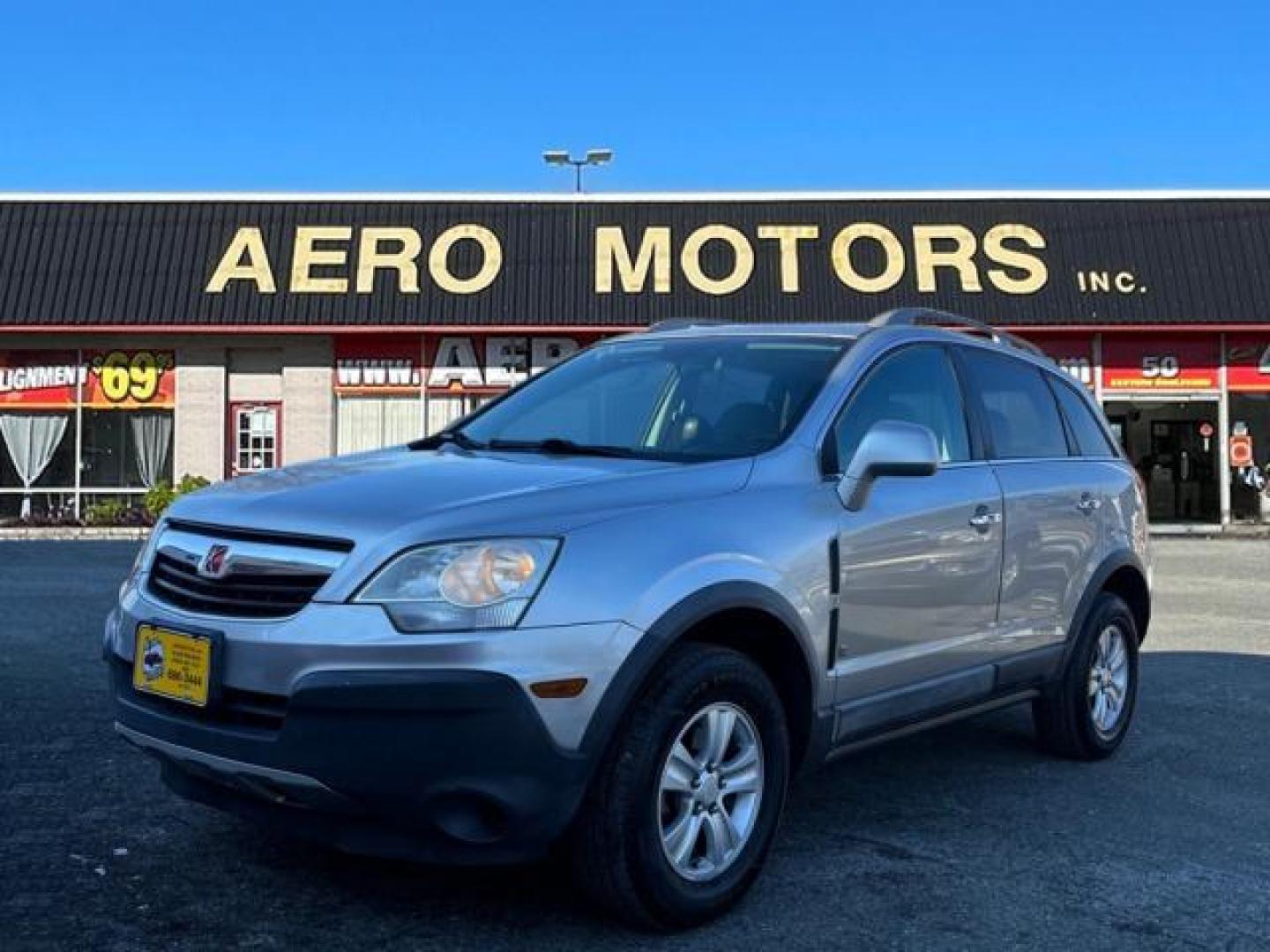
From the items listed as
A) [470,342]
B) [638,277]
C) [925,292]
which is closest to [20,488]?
[470,342]

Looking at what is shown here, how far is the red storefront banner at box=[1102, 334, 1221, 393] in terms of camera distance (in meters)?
22.2

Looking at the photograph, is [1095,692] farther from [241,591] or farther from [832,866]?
[241,591]

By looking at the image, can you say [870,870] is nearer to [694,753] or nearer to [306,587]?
[694,753]

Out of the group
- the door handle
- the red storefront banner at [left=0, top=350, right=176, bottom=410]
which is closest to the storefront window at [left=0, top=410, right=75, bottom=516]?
the red storefront banner at [left=0, top=350, right=176, bottom=410]

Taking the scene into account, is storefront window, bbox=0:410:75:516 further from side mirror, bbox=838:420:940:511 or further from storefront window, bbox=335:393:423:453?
side mirror, bbox=838:420:940:511

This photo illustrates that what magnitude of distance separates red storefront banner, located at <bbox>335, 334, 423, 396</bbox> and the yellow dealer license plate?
18.9 metres

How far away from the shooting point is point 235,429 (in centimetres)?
2228

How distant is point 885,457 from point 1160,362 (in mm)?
20103

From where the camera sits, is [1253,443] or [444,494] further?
[1253,443]

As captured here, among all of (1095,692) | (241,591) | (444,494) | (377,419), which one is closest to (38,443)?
Answer: (377,419)

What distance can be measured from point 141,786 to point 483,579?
8.34 feet

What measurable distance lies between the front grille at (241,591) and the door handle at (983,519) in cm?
253

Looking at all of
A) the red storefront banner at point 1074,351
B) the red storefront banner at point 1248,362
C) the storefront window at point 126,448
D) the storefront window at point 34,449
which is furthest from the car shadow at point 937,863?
the storefront window at point 34,449

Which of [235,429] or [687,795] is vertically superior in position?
[235,429]
